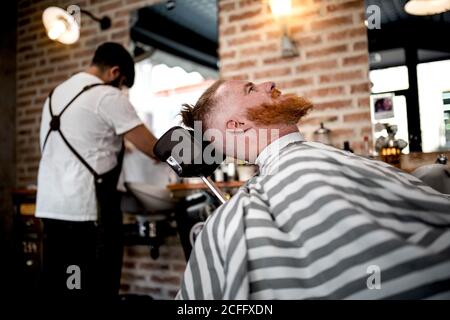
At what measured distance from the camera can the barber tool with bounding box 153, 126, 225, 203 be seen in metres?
1.26

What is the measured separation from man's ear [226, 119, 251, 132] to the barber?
0.74m

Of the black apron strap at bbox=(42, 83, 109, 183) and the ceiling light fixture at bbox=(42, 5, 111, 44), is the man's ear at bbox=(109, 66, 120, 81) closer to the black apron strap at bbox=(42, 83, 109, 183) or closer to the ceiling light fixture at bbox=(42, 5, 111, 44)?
the black apron strap at bbox=(42, 83, 109, 183)

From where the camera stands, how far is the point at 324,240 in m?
0.85

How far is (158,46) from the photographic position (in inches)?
123

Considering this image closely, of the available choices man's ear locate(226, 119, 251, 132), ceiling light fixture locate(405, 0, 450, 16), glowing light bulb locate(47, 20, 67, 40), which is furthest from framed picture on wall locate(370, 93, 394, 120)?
glowing light bulb locate(47, 20, 67, 40)

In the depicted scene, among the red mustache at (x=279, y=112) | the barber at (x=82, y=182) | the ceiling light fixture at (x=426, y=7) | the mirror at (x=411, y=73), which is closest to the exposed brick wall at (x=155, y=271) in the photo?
the barber at (x=82, y=182)

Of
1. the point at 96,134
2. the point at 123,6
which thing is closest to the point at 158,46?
the point at 123,6

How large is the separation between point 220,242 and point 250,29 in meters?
2.13

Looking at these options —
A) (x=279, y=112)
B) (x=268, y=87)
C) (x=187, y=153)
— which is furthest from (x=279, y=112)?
(x=187, y=153)

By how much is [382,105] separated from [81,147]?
5.66 feet

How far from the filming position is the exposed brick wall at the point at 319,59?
2348 mm
